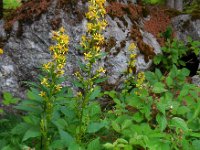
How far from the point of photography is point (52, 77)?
3.03m

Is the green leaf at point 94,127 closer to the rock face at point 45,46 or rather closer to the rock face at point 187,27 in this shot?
the rock face at point 45,46

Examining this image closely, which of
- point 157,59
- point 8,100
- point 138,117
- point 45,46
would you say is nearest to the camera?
point 138,117

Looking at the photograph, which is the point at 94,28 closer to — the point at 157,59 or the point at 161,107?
the point at 161,107

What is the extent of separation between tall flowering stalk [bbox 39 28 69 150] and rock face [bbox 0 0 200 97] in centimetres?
297

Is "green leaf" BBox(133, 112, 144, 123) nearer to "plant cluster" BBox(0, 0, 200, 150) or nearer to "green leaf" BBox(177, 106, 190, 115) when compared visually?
"plant cluster" BBox(0, 0, 200, 150)

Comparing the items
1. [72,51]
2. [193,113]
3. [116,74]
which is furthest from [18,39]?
[193,113]

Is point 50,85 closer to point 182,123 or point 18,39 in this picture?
point 182,123

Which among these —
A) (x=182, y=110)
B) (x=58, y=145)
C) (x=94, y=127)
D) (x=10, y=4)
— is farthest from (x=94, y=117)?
(x=10, y=4)

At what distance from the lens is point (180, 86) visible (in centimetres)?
368

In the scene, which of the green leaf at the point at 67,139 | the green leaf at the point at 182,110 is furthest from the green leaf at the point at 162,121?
the green leaf at the point at 67,139

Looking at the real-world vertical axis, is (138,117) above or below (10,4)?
below

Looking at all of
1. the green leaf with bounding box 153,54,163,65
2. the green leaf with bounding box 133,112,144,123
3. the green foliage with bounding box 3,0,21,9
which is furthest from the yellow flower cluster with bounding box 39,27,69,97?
the green foliage with bounding box 3,0,21,9

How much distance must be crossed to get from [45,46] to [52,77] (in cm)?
332

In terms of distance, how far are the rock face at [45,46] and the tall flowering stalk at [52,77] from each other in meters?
2.97
